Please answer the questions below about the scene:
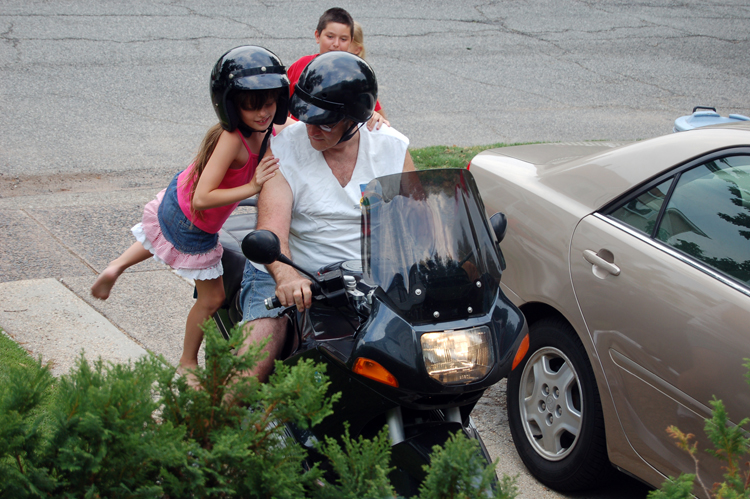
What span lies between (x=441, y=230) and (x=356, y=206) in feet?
2.31

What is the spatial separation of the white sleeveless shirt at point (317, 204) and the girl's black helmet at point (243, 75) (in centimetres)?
24

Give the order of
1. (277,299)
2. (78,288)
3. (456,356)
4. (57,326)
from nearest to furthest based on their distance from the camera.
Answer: (456,356)
(277,299)
(57,326)
(78,288)

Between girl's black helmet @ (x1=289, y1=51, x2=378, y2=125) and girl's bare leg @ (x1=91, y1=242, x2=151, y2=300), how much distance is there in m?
1.50

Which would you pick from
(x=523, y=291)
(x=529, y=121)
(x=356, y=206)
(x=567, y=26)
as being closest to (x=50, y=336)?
(x=356, y=206)

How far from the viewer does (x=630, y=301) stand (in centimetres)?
278

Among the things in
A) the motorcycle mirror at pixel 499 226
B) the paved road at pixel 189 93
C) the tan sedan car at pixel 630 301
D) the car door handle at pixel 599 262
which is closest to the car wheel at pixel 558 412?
the tan sedan car at pixel 630 301

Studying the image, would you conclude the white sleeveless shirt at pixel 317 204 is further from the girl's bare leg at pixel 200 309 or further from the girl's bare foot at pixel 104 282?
the girl's bare foot at pixel 104 282

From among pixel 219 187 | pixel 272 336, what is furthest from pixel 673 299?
pixel 219 187

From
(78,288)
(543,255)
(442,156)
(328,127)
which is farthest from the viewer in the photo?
(442,156)

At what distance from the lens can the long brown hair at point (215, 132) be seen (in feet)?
9.37

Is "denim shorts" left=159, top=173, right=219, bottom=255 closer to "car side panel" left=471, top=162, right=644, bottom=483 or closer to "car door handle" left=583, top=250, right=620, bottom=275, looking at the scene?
"car side panel" left=471, top=162, right=644, bottom=483

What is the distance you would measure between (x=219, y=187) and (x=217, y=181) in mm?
195

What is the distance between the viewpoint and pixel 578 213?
10.5 ft

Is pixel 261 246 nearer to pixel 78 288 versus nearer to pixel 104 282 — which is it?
pixel 104 282
